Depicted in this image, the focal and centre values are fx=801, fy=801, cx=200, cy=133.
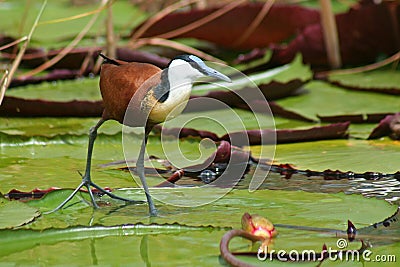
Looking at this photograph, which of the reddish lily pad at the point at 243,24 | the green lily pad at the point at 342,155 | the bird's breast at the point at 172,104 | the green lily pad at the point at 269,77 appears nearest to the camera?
the bird's breast at the point at 172,104

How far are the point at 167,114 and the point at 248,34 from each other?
186 centimetres

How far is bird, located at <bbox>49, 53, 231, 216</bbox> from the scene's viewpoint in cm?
136

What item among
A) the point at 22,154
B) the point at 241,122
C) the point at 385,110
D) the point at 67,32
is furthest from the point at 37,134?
the point at 67,32

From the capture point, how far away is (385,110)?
7.50 feet

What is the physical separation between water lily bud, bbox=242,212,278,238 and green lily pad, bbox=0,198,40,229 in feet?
1.17

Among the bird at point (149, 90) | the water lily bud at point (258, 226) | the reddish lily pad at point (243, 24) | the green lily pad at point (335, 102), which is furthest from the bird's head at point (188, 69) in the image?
the reddish lily pad at point (243, 24)

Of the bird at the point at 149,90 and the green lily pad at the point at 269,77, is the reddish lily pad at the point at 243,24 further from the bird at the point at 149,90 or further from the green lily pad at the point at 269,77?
the bird at the point at 149,90

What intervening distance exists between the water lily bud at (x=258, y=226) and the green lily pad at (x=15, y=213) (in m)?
0.36

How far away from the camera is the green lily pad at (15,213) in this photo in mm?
1287

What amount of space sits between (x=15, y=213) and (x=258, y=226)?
42 cm

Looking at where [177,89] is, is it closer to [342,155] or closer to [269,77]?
[342,155]

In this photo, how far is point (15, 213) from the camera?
1.34 m

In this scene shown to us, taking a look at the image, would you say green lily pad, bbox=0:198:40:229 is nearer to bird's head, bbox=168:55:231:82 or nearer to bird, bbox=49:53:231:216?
bird, bbox=49:53:231:216

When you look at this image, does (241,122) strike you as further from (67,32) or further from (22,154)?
(67,32)
